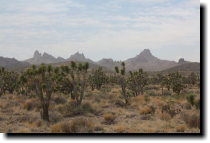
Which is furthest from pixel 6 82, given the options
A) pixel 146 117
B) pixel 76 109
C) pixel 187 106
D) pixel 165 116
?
pixel 165 116

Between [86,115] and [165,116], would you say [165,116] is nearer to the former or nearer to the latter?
[165,116]

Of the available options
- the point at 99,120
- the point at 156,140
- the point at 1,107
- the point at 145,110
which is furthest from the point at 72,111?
the point at 156,140

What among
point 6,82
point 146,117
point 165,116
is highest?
point 6,82

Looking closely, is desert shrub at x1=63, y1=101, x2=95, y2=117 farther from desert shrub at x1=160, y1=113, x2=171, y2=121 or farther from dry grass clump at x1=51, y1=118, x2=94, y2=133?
desert shrub at x1=160, y1=113, x2=171, y2=121

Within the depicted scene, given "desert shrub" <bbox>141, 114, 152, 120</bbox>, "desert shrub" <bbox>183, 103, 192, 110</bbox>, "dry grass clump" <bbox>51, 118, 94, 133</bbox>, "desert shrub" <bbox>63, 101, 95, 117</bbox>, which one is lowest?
"dry grass clump" <bbox>51, 118, 94, 133</bbox>

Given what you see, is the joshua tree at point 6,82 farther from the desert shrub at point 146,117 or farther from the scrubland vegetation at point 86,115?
the desert shrub at point 146,117

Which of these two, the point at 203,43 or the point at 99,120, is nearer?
the point at 203,43

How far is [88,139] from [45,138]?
1285 mm

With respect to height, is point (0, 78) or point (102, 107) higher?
point (0, 78)

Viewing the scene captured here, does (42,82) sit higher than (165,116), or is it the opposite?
(42,82)

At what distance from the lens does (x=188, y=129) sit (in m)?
11.7

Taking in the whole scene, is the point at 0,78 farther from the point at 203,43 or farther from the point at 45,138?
the point at 203,43

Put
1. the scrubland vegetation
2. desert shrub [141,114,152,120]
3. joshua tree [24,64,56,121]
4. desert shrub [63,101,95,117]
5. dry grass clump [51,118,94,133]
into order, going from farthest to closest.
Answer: desert shrub [63,101,95,117], joshua tree [24,64,56,121], desert shrub [141,114,152,120], the scrubland vegetation, dry grass clump [51,118,94,133]

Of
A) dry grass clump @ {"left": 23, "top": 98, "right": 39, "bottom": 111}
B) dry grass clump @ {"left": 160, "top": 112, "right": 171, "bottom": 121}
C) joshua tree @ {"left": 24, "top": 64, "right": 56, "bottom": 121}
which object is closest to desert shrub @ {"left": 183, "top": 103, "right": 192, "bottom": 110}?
dry grass clump @ {"left": 160, "top": 112, "right": 171, "bottom": 121}
